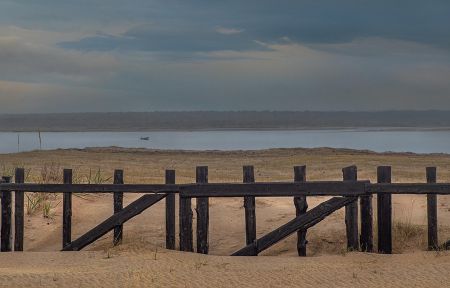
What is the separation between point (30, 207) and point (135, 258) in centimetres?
551

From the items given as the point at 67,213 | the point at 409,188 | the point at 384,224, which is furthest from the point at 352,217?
the point at 67,213

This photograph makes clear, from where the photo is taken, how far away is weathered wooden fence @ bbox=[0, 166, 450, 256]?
39.5ft

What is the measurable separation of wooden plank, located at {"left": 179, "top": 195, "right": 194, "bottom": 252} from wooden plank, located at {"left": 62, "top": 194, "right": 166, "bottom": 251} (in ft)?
1.43

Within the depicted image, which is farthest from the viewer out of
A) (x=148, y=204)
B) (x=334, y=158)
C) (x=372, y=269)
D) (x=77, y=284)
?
(x=334, y=158)

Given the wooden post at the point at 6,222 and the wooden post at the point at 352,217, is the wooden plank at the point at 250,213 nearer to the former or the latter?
the wooden post at the point at 352,217

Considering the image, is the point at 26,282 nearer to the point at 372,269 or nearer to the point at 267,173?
the point at 372,269

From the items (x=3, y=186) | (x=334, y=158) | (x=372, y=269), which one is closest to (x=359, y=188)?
(x=372, y=269)

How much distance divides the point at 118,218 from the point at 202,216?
5.00 ft

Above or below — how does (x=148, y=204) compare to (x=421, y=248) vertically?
above

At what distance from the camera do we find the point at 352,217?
40.4ft

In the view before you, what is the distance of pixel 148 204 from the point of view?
12328mm

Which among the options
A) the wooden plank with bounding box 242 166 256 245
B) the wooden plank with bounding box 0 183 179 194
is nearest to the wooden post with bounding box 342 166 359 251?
the wooden plank with bounding box 242 166 256 245

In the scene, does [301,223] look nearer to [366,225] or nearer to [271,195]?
[271,195]

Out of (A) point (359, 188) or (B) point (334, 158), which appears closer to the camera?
(A) point (359, 188)
